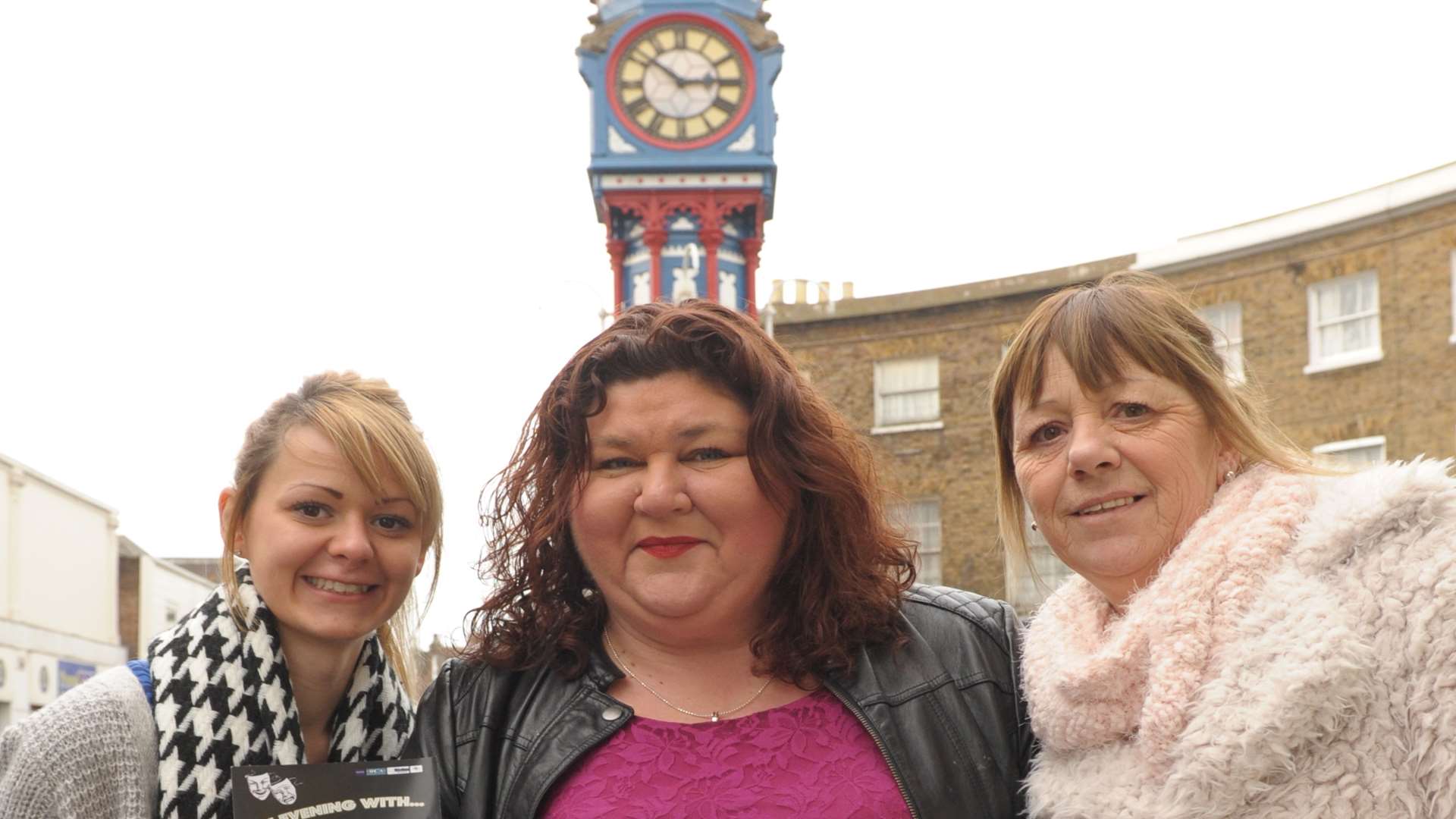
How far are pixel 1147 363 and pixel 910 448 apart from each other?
67.5ft

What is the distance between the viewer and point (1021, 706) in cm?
290

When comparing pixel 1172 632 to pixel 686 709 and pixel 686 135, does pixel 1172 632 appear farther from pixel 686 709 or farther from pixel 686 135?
pixel 686 135

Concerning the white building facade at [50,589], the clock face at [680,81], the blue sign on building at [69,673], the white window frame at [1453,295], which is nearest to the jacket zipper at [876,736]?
the clock face at [680,81]

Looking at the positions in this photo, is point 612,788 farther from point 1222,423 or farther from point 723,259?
point 723,259

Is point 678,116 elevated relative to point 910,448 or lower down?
elevated

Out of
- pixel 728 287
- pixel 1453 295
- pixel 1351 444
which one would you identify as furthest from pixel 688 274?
pixel 1453 295

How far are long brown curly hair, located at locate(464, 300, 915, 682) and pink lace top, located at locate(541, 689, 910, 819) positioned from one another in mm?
132

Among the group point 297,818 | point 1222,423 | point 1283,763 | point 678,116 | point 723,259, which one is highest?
point 678,116

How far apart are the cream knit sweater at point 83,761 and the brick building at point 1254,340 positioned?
41.8ft

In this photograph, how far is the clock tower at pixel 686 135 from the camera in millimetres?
13250

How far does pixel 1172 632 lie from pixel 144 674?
2049 millimetres

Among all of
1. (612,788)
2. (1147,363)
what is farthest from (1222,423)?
(612,788)

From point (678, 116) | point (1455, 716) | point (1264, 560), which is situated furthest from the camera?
point (678, 116)

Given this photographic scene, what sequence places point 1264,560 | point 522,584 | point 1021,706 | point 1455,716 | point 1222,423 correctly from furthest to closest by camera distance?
point 522,584, point 1021,706, point 1222,423, point 1264,560, point 1455,716
